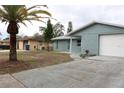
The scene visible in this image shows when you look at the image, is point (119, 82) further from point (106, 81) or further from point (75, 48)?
point (75, 48)

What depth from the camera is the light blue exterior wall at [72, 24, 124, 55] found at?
56.4 ft

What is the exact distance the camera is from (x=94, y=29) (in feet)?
61.8

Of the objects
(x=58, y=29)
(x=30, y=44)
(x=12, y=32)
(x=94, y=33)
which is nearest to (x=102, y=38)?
(x=94, y=33)

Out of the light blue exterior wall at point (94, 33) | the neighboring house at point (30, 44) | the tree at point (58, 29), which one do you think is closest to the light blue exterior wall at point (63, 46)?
the light blue exterior wall at point (94, 33)

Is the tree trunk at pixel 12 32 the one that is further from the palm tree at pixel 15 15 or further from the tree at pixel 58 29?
the tree at pixel 58 29

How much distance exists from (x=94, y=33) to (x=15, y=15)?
33.5 feet

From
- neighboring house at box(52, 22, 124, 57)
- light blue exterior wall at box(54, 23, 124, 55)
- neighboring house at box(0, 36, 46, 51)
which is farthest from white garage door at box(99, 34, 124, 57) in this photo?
neighboring house at box(0, 36, 46, 51)

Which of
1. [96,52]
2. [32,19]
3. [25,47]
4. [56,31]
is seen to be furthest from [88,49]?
[56,31]

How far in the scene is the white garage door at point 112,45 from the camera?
16.6 meters

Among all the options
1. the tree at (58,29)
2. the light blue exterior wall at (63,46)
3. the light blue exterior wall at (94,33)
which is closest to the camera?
the light blue exterior wall at (94,33)

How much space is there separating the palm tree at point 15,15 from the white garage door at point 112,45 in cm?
836

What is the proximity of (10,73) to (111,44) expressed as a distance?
1147 centimetres

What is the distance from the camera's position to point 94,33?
1875 centimetres

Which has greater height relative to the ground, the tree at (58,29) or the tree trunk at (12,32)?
the tree at (58,29)
